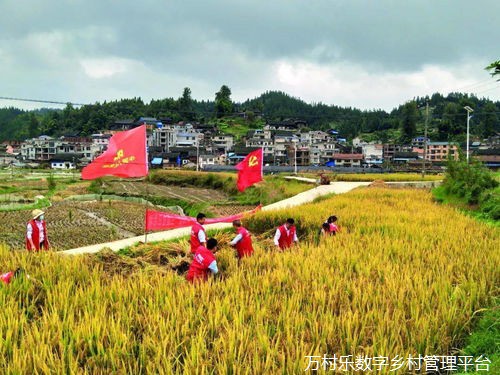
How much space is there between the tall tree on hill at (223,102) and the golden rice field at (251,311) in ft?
384

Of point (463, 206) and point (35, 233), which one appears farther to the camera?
point (463, 206)

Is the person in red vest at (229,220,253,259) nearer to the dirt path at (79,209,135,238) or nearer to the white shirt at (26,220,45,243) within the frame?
the white shirt at (26,220,45,243)

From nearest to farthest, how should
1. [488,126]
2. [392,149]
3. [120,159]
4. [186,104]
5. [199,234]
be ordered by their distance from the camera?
[199,234] < [120,159] < [392,149] < [488,126] < [186,104]

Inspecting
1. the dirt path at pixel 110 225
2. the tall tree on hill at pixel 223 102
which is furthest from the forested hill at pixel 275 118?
the dirt path at pixel 110 225

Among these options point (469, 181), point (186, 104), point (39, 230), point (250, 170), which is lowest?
point (39, 230)

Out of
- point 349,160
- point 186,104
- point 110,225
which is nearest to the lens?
point 110,225

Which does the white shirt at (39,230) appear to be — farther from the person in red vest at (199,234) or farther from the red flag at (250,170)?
the red flag at (250,170)

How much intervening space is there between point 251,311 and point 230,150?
80.2 m

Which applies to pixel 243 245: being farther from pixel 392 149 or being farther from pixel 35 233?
pixel 392 149

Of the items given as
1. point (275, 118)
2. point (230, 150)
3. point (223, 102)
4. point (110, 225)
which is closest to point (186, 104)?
point (223, 102)

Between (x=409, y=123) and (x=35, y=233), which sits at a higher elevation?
(x=409, y=123)

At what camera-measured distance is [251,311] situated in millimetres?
4246

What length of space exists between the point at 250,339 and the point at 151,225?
36.4 feet

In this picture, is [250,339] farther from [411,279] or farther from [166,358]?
[411,279]
